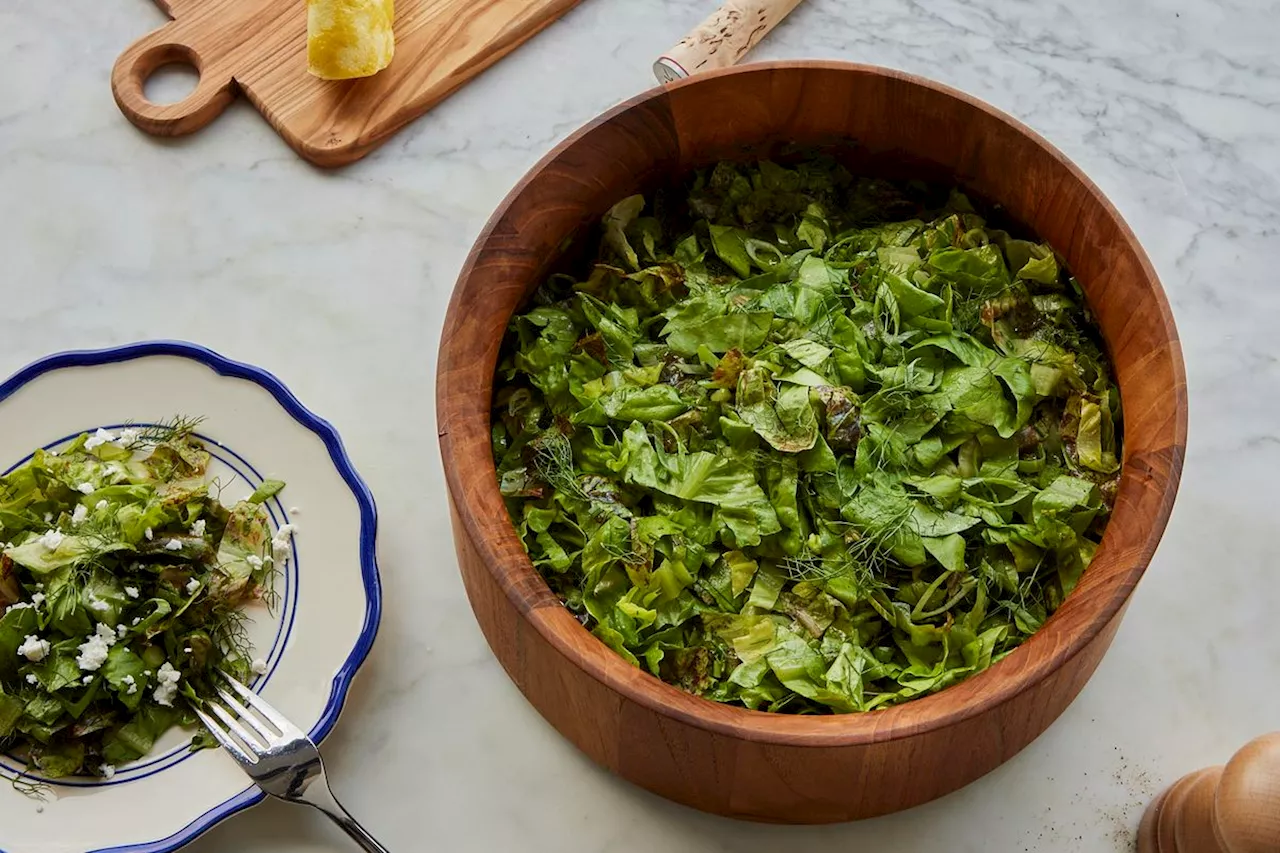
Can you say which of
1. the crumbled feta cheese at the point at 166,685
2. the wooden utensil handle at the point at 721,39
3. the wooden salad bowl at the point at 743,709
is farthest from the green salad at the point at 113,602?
the wooden utensil handle at the point at 721,39

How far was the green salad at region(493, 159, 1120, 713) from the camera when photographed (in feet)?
4.72

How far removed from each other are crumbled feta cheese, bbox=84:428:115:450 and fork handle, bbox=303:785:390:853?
1.75ft

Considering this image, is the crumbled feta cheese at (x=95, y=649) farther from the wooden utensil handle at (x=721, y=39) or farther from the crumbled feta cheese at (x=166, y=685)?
the wooden utensil handle at (x=721, y=39)

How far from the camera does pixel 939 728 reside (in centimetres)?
128

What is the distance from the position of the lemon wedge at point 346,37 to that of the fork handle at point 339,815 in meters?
1.06

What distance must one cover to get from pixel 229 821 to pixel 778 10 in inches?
55.7

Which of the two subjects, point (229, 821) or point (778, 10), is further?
point (778, 10)

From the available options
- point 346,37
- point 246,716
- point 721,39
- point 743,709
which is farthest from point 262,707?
point 721,39

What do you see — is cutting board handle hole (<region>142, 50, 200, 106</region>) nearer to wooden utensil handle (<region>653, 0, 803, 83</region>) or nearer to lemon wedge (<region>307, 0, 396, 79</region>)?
lemon wedge (<region>307, 0, 396, 79</region>)

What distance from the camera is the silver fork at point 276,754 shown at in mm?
1481

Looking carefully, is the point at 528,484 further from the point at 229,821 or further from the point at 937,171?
the point at 937,171

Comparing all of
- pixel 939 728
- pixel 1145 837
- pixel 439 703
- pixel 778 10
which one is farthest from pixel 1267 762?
pixel 778 10

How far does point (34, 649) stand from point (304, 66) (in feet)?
3.28

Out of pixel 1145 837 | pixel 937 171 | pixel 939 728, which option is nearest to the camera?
pixel 939 728
